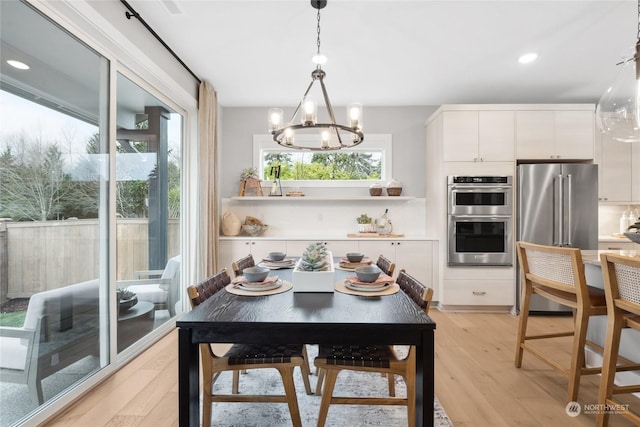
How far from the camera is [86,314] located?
2135 millimetres

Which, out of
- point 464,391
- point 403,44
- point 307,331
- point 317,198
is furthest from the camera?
point 317,198

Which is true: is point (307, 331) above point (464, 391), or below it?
above

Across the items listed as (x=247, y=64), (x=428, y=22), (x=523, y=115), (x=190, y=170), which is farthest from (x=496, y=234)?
(x=190, y=170)

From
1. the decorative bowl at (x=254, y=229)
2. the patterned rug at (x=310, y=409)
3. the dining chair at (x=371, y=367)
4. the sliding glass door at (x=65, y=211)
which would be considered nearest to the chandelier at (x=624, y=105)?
the dining chair at (x=371, y=367)

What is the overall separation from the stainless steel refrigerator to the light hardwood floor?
4.07 feet

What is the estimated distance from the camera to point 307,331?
1.31 meters

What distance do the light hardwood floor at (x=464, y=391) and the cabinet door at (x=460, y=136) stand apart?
6.58ft

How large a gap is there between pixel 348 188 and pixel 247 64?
6.66 feet

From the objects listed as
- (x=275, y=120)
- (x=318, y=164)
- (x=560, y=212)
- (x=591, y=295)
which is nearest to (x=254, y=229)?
(x=318, y=164)

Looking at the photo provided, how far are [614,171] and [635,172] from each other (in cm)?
25

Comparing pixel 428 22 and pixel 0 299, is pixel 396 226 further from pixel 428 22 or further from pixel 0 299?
pixel 0 299

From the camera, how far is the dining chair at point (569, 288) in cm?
192

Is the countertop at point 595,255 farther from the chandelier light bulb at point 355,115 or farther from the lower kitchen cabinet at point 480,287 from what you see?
the chandelier light bulb at point 355,115

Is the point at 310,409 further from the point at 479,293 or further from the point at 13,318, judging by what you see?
the point at 479,293
